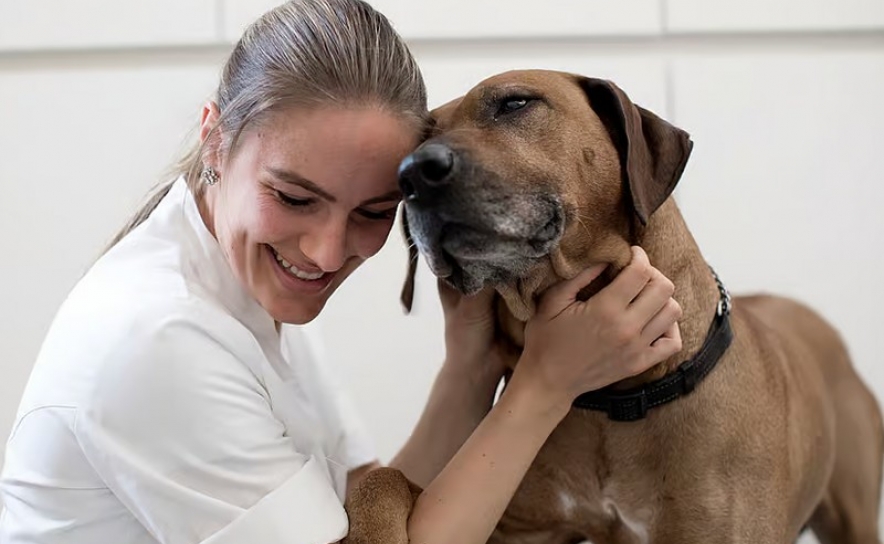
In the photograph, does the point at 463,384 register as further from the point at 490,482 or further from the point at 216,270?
the point at 216,270

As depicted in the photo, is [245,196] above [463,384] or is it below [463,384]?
above

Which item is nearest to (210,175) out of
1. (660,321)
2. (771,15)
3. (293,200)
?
(293,200)

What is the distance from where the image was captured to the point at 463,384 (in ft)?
5.16

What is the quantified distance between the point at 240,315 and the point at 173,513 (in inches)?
11.4

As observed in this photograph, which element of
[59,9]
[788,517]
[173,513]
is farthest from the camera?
[59,9]

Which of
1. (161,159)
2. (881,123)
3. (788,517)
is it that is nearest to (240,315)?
(788,517)

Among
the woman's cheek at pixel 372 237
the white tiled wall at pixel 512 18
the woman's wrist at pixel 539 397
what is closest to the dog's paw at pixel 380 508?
the woman's wrist at pixel 539 397

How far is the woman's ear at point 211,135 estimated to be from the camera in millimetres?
1333

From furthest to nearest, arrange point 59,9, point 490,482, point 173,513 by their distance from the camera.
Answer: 1. point 59,9
2. point 490,482
3. point 173,513

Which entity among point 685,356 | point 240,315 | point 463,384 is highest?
point 240,315

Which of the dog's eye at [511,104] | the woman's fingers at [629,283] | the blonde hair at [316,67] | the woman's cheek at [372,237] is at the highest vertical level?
the blonde hair at [316,67]

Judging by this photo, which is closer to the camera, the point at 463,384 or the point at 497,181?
the point at 497,181

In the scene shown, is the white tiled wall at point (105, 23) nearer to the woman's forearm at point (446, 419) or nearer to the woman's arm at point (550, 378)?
the woman's forearm at point (446, 419)

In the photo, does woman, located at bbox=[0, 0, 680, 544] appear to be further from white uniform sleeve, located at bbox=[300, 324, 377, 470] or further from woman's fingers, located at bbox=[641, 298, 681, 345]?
white uniform sleeve, located at bbox=[300, 324, 377, 470]
